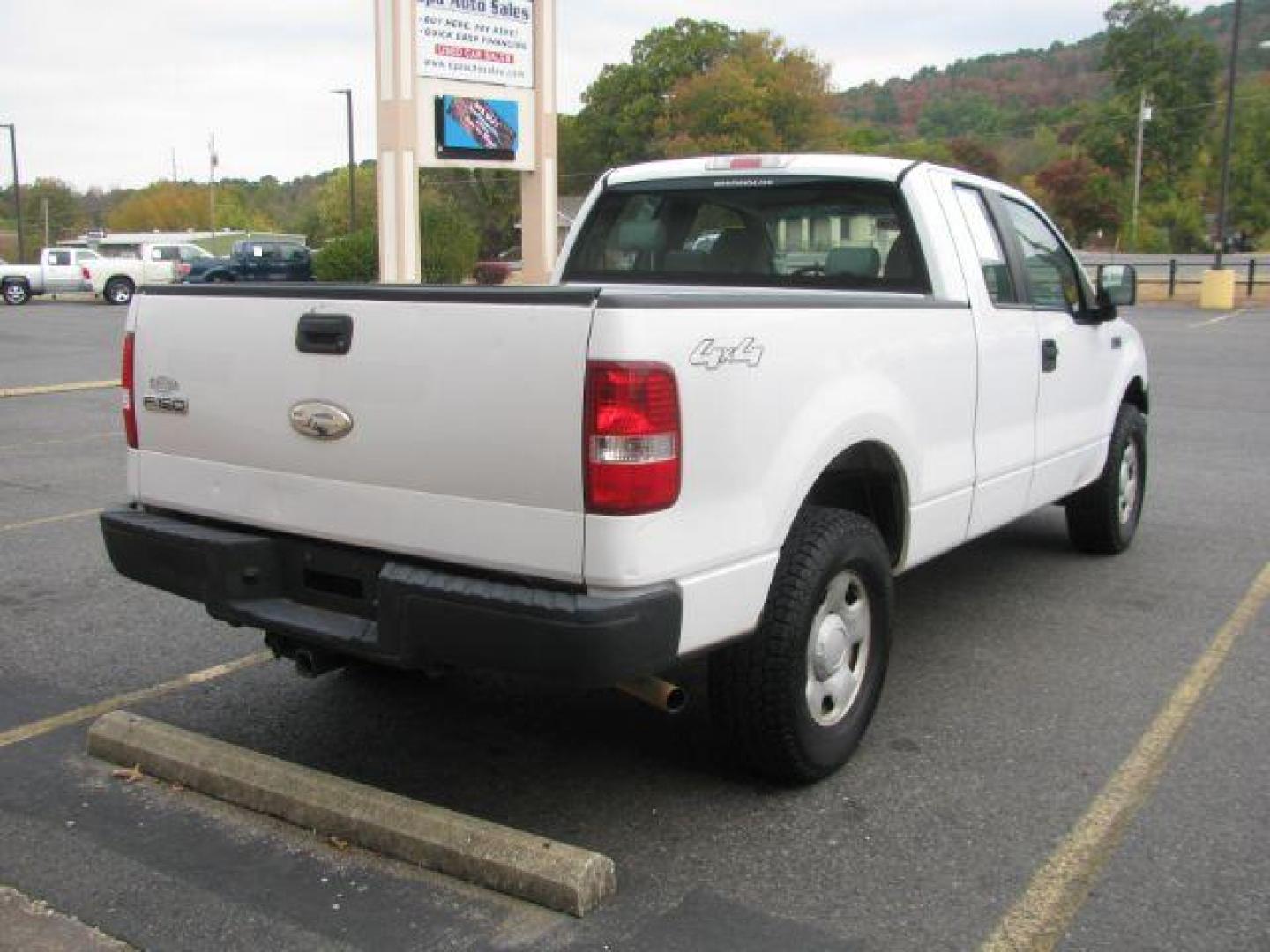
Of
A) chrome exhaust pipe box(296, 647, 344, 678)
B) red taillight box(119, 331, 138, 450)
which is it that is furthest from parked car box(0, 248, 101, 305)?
chrome exhaust pipe box(296, 647, 344, 678)

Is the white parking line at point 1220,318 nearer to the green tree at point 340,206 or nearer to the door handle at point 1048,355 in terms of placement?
the door handle at point 1048,355

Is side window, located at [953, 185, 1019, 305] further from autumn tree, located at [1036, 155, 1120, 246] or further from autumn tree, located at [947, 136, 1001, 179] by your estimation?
autumn tree, located at [947, 136, 1001, 179]

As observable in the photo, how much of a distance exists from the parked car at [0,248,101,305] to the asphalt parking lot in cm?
3354

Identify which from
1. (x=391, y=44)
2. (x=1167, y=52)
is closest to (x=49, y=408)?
(x=391, y=44)

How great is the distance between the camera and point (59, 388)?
1449 centimetres

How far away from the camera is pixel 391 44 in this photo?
19.9 metres

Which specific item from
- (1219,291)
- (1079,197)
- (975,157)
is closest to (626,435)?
(1219,291)

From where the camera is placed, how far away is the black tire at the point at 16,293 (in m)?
36.1

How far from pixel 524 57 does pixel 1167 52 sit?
273 feet

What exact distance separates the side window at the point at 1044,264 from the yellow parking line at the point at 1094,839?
1.67 meters

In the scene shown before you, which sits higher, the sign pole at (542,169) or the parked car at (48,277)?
the sign pole at (542,169)

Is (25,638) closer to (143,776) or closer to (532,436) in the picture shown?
(143,776)

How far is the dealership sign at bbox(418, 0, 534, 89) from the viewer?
20.2 m

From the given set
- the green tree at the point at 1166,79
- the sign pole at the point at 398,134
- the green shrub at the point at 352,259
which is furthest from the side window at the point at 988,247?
the green tree at the point at 1166,79
